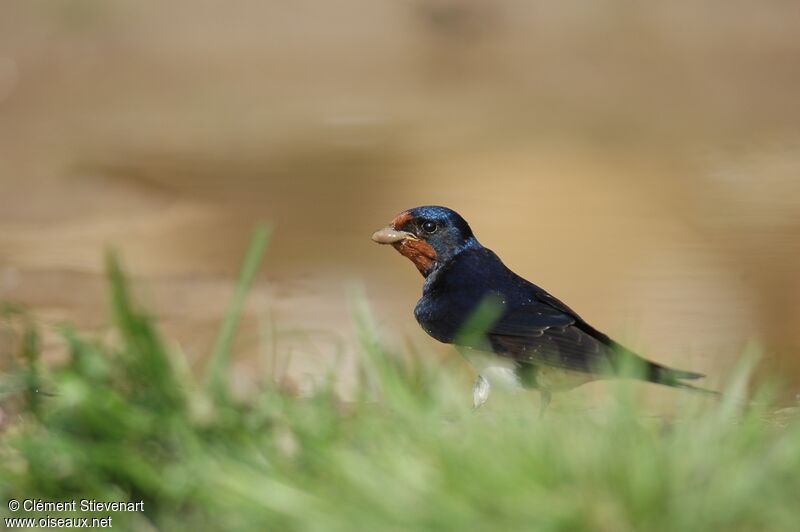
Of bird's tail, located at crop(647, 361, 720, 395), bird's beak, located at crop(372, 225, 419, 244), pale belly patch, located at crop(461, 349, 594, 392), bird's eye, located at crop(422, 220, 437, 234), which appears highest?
bird's eye, located at crop(422, 220, 437, 234)

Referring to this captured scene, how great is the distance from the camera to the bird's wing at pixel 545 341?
11.6ft

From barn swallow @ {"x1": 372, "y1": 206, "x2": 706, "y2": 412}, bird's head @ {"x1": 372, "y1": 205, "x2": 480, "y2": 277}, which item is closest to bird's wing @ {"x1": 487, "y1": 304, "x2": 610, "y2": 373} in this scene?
barn swallow @ {"x1": 372, "y1": 206, "x2": 706, "y2": 412}

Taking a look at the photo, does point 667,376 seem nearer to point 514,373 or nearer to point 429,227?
point 514,373

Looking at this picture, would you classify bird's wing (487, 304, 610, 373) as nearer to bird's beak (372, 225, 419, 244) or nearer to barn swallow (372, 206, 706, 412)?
barn swallow (372, 206, 706, 412)

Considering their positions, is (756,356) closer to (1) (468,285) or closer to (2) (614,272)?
(1) (468,285)

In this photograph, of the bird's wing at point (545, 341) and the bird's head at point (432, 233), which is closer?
the bird's wing at point (545, 341)

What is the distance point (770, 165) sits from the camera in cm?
801

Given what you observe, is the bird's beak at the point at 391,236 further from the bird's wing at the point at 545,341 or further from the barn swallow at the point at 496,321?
the bird's wing at the point at 545,341

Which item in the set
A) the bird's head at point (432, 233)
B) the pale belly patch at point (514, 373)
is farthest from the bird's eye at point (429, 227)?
the pale belly patch at point (514, 373)

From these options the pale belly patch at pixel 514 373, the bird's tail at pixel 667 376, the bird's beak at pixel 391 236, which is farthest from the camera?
the bird's beak at pixel 391 236

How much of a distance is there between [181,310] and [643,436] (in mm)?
4203

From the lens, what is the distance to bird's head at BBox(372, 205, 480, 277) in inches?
164

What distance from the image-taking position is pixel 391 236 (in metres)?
4.14

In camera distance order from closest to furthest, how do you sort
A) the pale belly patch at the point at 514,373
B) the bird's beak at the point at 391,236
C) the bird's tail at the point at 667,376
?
the bird's tail at the point at 667,376 < the pale belly patch at the point at 514,373 < the bird's beak at the point at 391,236
